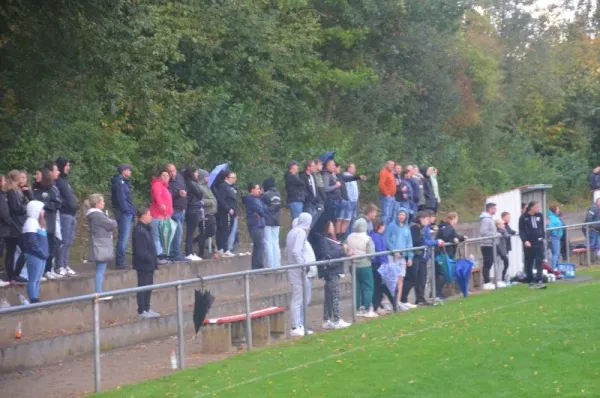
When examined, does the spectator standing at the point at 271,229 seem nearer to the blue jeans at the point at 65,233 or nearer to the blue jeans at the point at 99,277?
the blue jeans at the point at 65,233

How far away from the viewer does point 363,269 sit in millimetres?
19594

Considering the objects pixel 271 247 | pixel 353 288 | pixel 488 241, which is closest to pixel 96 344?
pixel 353 288

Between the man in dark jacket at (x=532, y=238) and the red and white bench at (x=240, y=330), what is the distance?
8.97 metres

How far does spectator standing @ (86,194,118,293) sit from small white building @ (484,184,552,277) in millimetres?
10308

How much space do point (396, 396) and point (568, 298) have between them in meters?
9.90

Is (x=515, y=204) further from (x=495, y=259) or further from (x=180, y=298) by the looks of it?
(x=180, y=298)

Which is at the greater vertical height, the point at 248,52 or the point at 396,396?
the point at 248,52

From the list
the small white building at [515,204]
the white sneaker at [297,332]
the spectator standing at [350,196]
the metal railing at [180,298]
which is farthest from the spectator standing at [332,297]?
the small white building at [515,204]

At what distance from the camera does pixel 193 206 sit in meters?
21.6

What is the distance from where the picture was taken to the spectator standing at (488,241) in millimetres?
24516

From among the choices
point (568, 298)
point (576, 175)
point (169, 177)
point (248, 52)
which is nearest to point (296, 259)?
point (169, 177)

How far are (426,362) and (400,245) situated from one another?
7.52 m

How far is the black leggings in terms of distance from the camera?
677 inches

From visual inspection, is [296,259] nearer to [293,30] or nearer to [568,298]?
[568,298]
